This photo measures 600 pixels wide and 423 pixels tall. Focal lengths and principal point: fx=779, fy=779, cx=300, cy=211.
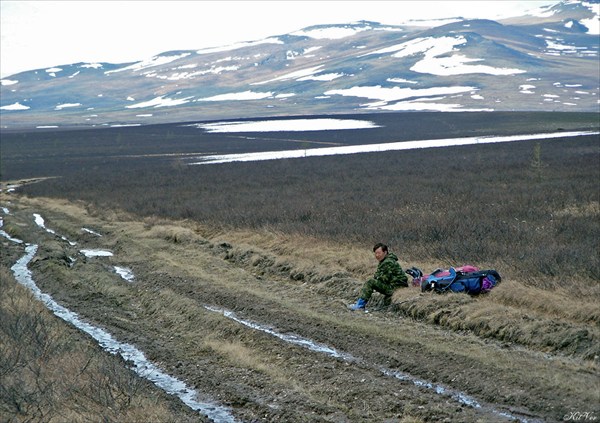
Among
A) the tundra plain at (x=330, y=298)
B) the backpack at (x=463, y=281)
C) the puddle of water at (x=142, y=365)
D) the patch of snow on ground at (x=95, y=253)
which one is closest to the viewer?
the tundra plain at (x=330, y=298)

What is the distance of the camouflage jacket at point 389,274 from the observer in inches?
590

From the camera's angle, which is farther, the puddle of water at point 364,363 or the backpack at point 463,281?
the backpack at point 463,281

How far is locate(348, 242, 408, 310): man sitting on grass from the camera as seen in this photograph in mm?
14852

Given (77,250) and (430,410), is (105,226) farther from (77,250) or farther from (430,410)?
(430,410)

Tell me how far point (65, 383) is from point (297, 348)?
360cm

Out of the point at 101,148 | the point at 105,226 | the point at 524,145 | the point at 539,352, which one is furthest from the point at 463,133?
the point at 539,352

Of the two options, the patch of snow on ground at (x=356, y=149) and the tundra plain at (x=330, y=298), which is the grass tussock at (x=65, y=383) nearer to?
the tundra plain at (x=330, y=298)

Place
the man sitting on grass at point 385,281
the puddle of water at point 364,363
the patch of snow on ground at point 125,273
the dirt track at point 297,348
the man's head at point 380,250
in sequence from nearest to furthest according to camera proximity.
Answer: the puddle of water at point 364,363 < the dirt track at point 297,348 < the man's head at point 380,250 < the man sitting on grass at point 385,281 < the patch of snow on ground at point 125,273

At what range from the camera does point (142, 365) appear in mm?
12398

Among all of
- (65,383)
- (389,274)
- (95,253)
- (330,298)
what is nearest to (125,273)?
(95,253)

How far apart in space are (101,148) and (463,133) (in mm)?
47408

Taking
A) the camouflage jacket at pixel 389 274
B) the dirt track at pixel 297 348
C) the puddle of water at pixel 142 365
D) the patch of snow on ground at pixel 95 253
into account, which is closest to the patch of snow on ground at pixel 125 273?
the dirt track at pixel 297 348

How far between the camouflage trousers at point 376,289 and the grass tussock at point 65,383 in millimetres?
4887

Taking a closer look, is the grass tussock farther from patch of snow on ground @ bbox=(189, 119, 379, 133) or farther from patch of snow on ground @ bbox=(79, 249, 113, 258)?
patch of snow on ground @ bbox=(189, 119, 379, 133)
